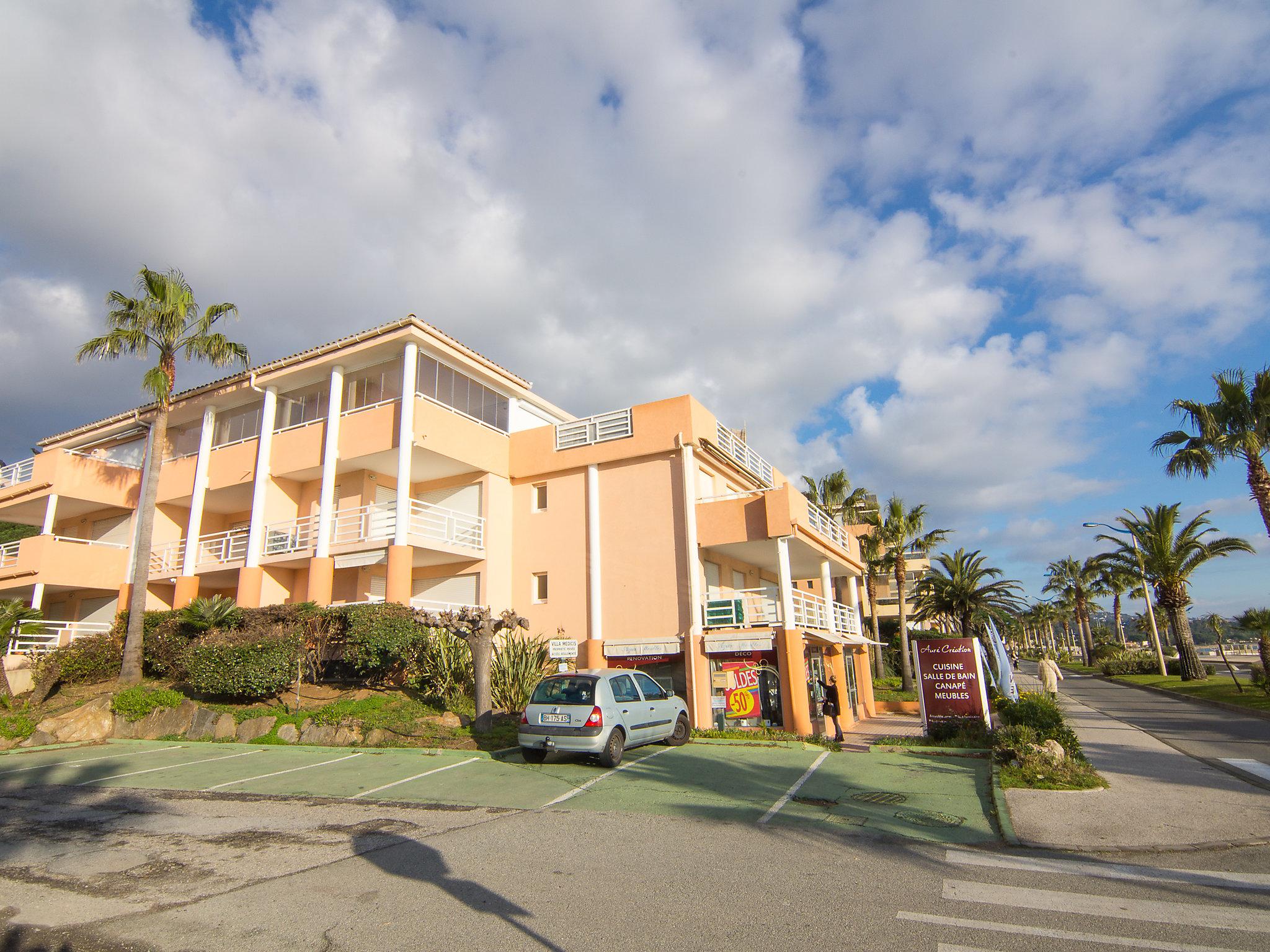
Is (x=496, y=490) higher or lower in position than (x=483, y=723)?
higher

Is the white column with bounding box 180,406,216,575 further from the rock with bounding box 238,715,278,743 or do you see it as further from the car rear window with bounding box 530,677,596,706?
the car rear window with bounding box 530,677,596,706

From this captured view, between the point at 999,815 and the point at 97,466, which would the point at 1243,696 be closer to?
the point at 999,815

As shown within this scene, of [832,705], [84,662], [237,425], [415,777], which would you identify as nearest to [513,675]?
[415,777]

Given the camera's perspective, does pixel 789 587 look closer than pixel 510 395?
Yes

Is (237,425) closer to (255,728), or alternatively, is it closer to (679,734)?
(255,728)

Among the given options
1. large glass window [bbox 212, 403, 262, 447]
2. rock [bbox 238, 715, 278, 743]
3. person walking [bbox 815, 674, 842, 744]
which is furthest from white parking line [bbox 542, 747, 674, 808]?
large glass window [bbox 212, 403, 262, 447]

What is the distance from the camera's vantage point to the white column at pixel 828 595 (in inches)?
870

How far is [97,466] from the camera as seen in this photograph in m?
27.7

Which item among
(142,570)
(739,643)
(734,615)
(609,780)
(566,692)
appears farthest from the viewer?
(142,570)

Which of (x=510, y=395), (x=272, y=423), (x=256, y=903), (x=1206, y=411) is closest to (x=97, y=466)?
(x=272, y=423)

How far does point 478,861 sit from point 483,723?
833cm

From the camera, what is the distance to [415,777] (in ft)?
37.8

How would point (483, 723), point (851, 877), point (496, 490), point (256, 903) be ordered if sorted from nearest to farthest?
point (256, 903), point (851, 877), point (483, 723), point (496, 490)

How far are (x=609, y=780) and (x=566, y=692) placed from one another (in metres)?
1.70
